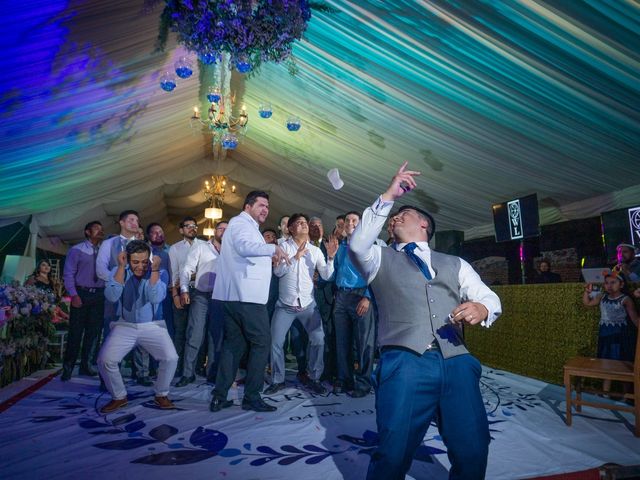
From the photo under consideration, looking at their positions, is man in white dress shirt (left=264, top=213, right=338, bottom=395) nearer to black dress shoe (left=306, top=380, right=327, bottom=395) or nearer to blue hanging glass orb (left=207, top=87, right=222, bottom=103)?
black dress shoe (left=306, top=380, right=327, bottom=395)

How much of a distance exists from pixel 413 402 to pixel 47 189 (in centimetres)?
778

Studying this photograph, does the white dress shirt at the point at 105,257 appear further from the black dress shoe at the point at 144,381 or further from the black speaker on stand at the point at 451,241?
the black speaker on stand at the point at 451,241

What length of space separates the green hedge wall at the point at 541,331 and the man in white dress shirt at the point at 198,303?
3727 mm

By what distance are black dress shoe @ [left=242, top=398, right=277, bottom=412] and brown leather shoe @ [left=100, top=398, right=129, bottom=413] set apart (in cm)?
99

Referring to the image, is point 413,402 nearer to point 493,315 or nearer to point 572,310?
point 493,315

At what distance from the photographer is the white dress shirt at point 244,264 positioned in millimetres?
3510

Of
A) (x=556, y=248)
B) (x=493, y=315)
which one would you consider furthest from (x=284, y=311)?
(x=556, y=248)

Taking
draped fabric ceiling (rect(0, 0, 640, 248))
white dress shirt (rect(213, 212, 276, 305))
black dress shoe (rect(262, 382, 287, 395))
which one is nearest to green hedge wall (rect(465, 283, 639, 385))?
draped fabric ceiling (rect(0, 0, 640, 248))

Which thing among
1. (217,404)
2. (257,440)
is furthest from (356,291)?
(257,440)

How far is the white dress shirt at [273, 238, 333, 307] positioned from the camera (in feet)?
14.1

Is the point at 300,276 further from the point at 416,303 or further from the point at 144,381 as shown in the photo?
the point at 416,303

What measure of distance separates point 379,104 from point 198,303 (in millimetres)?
3385

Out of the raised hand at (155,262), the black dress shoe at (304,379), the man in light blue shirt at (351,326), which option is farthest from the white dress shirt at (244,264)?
the black dress shoe at (304,379)

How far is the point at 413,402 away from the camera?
5.58 ft
